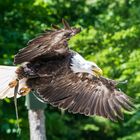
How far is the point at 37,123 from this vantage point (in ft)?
26.9

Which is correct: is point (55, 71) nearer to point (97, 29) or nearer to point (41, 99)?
point (41, 99)

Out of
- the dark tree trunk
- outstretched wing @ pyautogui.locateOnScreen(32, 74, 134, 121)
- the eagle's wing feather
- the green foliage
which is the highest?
the green foliage

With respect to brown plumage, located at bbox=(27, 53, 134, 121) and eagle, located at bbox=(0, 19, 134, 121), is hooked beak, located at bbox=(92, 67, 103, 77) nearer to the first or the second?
eagle, located at bbox=(0, 19, 134, 121)

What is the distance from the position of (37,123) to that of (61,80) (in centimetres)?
62

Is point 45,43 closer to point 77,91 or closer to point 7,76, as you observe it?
point 7,76

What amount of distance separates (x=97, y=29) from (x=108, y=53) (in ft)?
2.15

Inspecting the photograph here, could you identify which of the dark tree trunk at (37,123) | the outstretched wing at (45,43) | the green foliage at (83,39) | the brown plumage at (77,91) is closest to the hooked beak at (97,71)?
the brown plumage at (77,91)

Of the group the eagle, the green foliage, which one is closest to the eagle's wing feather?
the eagle

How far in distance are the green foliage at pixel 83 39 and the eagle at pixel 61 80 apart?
2190 mm

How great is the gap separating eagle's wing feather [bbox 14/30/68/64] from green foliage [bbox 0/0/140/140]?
122 inches

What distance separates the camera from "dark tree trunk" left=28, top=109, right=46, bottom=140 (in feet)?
26.5

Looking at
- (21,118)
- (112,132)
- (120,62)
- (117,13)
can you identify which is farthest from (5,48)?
(112,132)

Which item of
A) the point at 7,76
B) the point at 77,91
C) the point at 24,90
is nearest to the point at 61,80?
the point at 77,91

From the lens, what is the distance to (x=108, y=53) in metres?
11.1
